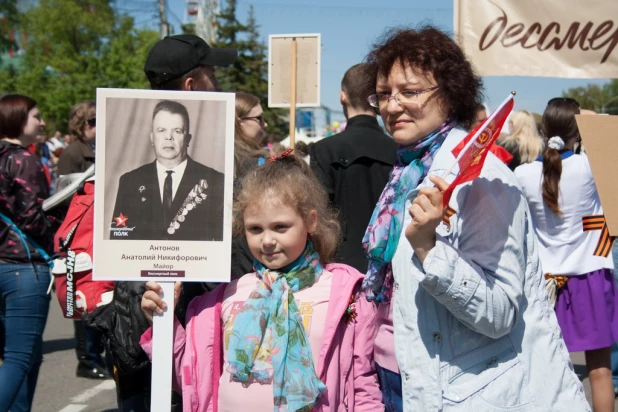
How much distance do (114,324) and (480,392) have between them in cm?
139

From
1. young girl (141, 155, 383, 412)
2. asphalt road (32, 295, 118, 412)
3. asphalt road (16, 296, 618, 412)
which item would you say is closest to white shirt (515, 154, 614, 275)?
asphalt road (16, 296, 618, 412)

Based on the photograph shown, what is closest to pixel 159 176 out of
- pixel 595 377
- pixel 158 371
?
pixel 158 371

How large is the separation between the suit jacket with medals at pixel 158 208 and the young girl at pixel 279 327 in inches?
7.8

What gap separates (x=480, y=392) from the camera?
6.73 ft

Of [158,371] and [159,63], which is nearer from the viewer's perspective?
[158,371]

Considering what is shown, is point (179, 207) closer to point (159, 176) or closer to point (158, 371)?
point (159, 176)

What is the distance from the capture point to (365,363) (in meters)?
2.57

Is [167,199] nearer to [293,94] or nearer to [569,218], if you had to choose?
[569,218]

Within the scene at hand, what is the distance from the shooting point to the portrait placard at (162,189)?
244 cm

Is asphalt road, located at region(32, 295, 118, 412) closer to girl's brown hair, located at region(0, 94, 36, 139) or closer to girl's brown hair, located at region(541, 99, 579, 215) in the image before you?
girl's brown hair, located at region(0, 94, 36, 139)

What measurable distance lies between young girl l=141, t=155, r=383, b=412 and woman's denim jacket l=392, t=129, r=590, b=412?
0.43 meters

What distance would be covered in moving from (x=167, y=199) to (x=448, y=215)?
955 mm

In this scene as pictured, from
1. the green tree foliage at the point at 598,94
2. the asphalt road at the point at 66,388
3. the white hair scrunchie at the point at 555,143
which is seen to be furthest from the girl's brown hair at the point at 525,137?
the green tree foliage at the point at 598,94

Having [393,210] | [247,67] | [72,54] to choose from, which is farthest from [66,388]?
[72,54]
